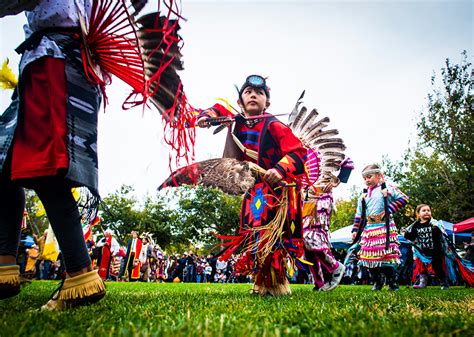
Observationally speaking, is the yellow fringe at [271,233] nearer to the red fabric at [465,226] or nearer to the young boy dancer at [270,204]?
the young boy dancer at [270,204]

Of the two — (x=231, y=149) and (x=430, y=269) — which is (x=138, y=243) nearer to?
(x=430, y=269)

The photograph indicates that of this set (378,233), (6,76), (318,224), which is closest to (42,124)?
(6,76)

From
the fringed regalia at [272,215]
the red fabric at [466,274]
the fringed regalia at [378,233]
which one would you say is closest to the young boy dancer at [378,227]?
the fringed regalia at [378,233]

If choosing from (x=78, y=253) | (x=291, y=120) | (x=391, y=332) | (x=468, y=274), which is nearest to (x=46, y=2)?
(x=78, y=253)

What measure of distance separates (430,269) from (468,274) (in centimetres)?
A: 85

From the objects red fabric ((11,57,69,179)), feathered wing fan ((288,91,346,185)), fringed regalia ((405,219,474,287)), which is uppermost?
feathered wing fan ((288,91,346,185))

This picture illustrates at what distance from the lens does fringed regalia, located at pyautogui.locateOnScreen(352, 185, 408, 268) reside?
6.05 m

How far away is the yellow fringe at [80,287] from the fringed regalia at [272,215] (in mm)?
1394

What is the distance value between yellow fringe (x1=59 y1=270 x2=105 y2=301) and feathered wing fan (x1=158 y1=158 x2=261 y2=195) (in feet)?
4.77

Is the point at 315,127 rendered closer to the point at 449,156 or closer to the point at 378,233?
the point at 378,233

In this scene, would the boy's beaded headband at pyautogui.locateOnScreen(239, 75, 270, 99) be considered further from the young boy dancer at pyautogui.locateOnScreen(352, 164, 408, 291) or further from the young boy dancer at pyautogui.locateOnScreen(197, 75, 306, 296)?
the young boy dancer at pyautogui.locateOnScreen(352, 164, 408, 291)

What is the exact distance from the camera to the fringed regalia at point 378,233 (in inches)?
238

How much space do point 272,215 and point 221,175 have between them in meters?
0.68

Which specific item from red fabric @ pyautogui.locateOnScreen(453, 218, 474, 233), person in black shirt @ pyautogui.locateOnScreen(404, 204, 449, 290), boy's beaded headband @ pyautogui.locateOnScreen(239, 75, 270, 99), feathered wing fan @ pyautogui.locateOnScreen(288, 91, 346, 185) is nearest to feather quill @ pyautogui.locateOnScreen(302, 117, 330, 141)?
feathered wing fan @ pyautogui.locateOnScreen(288, 91, 346, 185)
